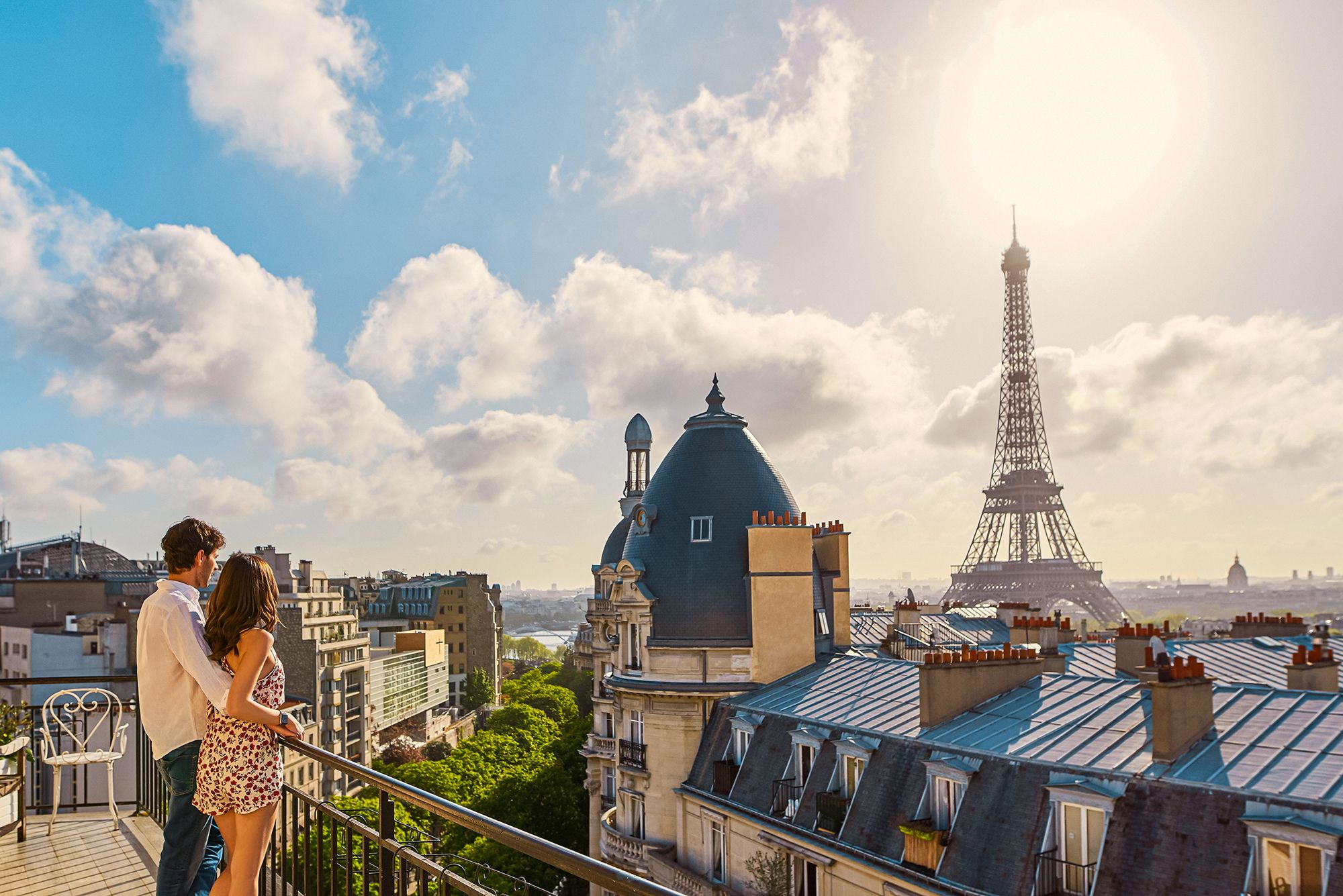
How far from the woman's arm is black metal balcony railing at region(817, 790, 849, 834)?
16.3m

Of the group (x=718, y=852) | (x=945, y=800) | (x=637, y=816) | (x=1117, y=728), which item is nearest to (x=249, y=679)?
(x=945, y=800)

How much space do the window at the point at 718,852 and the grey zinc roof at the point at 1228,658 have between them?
1379 centimetres

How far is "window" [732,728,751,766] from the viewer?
25062 mm

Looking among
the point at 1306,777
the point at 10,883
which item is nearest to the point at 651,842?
the point at 1306,777

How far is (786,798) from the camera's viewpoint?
22.0 meters

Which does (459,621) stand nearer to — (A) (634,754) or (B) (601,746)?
(B) (601,746)

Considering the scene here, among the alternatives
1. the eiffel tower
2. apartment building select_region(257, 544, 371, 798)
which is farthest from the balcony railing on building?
the eiffel tower

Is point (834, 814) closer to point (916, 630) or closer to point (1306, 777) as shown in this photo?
point (1306, 777)

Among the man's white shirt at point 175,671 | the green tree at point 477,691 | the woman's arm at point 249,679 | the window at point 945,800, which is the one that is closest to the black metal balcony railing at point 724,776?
the window at point 945,800

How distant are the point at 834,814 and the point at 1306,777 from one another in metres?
8.85

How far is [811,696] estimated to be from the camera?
2519cm

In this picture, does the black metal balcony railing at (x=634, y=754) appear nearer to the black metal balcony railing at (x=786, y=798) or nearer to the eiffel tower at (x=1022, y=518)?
the black metal balcony railing at (x=786, y=798)

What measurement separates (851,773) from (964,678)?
130 inches

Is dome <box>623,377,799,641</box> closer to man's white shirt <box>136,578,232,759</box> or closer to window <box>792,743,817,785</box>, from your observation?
window <box>792,743,817,785</box>
